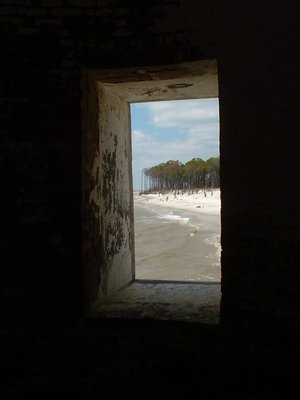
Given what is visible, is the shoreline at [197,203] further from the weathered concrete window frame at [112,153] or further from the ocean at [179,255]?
the weathered concrete window frame at [112,153]

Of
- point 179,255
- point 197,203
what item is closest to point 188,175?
point 197,203

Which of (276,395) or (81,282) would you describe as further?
(81,282)

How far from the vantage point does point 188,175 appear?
8081cm

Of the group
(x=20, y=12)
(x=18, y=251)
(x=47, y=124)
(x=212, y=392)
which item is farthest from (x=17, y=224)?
(x=212, y=392)

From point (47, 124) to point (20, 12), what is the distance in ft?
2.68

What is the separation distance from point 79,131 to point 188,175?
78596 millimetres

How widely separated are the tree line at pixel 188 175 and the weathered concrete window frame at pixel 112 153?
64.2m

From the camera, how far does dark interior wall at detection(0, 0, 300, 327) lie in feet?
8.24

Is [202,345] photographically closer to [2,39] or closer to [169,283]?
[169,283]

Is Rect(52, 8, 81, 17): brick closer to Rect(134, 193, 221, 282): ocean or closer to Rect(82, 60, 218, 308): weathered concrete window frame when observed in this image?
Rect(82, 60, 218, 308): weathered concrete window frame

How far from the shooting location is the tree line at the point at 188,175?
246 ft

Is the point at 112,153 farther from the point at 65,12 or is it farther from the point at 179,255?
the point at 179,255

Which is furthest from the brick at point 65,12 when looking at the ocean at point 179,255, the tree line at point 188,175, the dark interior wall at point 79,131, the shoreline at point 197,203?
the tree line at point 188,175

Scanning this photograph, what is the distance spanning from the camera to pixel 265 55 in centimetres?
253
